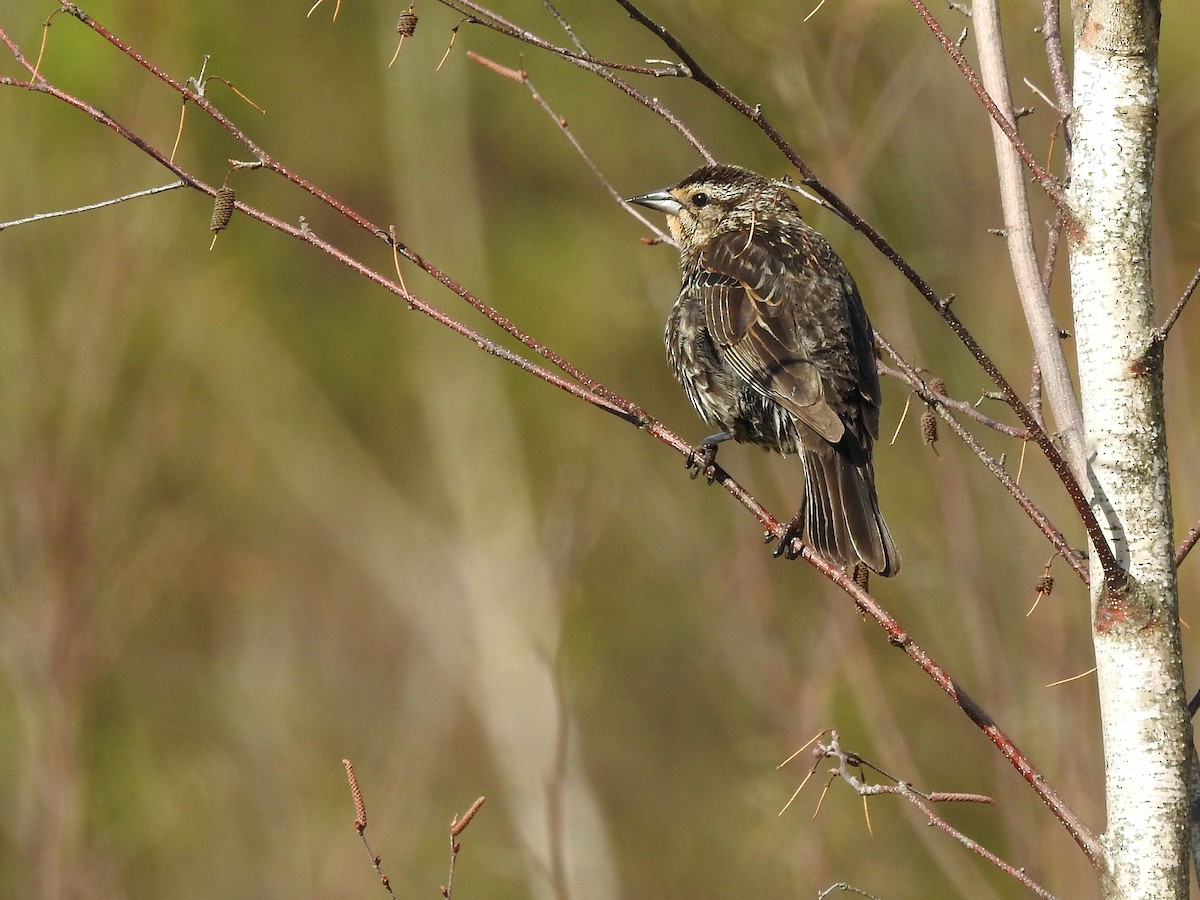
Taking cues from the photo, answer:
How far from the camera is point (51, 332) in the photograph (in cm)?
583

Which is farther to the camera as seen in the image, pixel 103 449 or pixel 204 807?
pixel 204 807

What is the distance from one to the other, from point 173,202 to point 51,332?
101 cm

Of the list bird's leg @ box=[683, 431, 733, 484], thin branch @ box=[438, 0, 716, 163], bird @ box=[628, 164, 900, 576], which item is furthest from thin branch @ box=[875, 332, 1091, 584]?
bird @ box=[628, 164, 900, 576]

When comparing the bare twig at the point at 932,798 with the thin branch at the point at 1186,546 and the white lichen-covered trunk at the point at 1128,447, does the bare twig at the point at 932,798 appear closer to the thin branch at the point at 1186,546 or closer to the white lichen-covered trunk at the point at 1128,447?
the white lichen-covered trunk at the point at 1128,447

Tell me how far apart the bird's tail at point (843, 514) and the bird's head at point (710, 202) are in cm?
95

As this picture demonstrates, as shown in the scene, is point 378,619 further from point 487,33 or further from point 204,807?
point 487,33

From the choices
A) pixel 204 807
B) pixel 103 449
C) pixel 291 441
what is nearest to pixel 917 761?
pixel 204 807

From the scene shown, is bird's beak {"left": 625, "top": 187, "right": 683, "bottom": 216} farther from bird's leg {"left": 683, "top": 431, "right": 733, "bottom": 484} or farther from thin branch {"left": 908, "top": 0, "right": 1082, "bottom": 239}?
thin branch {"left": 908, "top": 0, "right": 1082, "bottom": 239}

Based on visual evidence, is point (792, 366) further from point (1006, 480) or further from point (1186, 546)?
point (1186, 546)

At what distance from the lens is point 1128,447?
1.78 m

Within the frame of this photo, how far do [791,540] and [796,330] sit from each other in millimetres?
1008

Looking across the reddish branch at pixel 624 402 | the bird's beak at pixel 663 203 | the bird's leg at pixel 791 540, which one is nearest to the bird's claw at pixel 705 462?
the bird's leg at pixel 791 540

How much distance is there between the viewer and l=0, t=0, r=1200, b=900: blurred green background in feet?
16.7

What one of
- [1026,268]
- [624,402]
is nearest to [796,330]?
[624,402]
